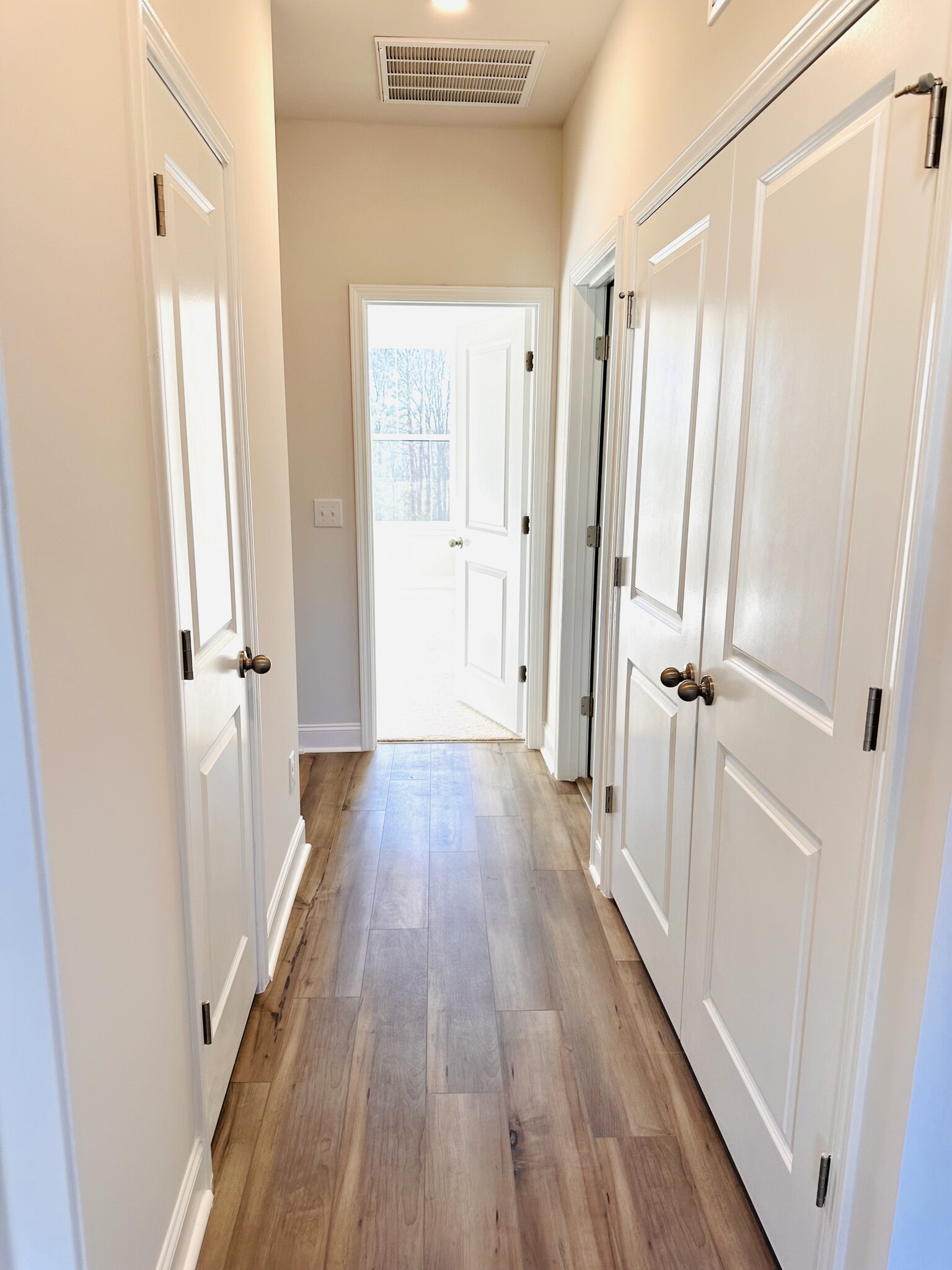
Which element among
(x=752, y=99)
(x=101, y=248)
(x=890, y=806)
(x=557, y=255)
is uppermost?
(x=557, y=255)

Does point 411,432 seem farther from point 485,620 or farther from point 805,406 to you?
point 805,406

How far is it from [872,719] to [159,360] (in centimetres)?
118

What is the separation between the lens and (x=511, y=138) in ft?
11.3

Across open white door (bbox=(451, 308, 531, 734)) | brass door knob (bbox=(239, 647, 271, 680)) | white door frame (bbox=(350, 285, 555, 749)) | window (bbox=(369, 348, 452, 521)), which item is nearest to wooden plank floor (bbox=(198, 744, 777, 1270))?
brass door knob (bbox=(239, 647, 271, 680))

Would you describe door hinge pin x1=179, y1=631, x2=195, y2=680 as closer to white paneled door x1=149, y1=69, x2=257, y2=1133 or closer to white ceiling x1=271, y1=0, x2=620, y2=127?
white paneled door x1=149, y1=69, x2=257, y2=1133

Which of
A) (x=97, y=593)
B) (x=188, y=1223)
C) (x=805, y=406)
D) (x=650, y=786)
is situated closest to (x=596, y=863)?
(x=650, y=786)

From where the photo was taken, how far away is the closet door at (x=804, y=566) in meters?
1.08

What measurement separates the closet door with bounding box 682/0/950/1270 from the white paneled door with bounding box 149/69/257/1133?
1027 millimetres

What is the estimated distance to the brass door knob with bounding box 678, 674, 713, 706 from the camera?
5.72 ft

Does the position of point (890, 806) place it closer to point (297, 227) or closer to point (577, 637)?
point (577, 637)

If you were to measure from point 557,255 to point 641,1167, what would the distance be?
3258 mm

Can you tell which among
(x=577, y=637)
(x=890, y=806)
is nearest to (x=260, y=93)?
(x=577, y=637)

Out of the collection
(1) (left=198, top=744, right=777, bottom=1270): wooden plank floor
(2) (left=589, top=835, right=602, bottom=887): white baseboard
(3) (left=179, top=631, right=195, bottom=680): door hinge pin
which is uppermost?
(3) (left=179, top=631, right=195, bottom=680): door hinge pin

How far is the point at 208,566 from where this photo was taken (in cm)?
170
